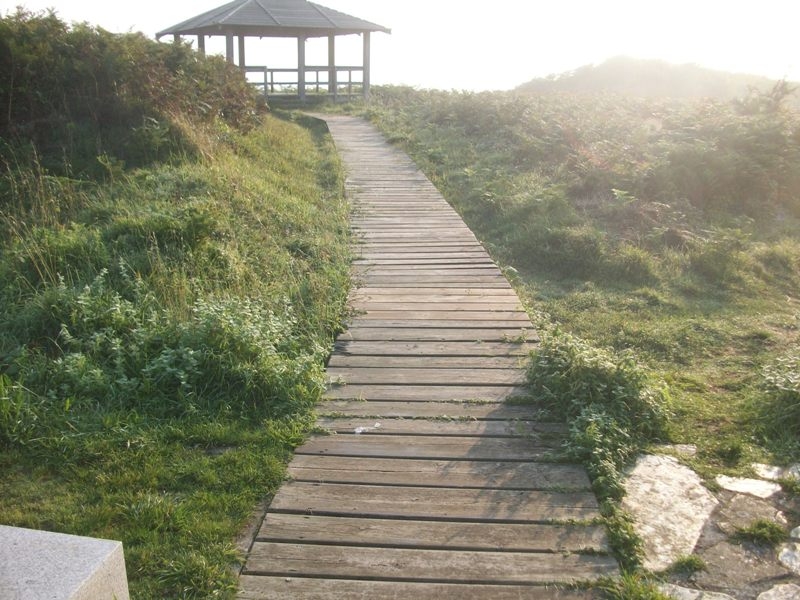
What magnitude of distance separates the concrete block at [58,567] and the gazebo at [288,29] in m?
21.3

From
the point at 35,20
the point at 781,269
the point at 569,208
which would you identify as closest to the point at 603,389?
the point at 781,269

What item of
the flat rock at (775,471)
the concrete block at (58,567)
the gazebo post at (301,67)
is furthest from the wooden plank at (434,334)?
the gazebo post at (301,67)

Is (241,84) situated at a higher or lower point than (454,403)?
higher

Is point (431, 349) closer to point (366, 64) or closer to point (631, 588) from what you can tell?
point (631, 588)

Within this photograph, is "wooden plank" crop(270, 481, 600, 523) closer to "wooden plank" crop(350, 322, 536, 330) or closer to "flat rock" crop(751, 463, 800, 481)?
"flat rock" crop(751, 463, 800, 481)

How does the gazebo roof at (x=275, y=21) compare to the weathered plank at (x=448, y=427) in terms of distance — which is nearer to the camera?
the weathered plank at (x=448, y=427)

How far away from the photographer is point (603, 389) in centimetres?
410

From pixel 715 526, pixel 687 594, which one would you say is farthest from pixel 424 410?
pixel 687 594

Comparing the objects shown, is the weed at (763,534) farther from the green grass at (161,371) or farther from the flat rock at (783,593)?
the green grass at (161,371)

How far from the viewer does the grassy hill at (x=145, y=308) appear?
327 centimetres

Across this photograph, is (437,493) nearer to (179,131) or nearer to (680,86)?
(179,131)

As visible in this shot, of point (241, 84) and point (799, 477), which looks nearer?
point (799, 477)

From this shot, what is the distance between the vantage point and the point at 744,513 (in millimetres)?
3258

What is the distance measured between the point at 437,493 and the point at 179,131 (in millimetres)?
8352
